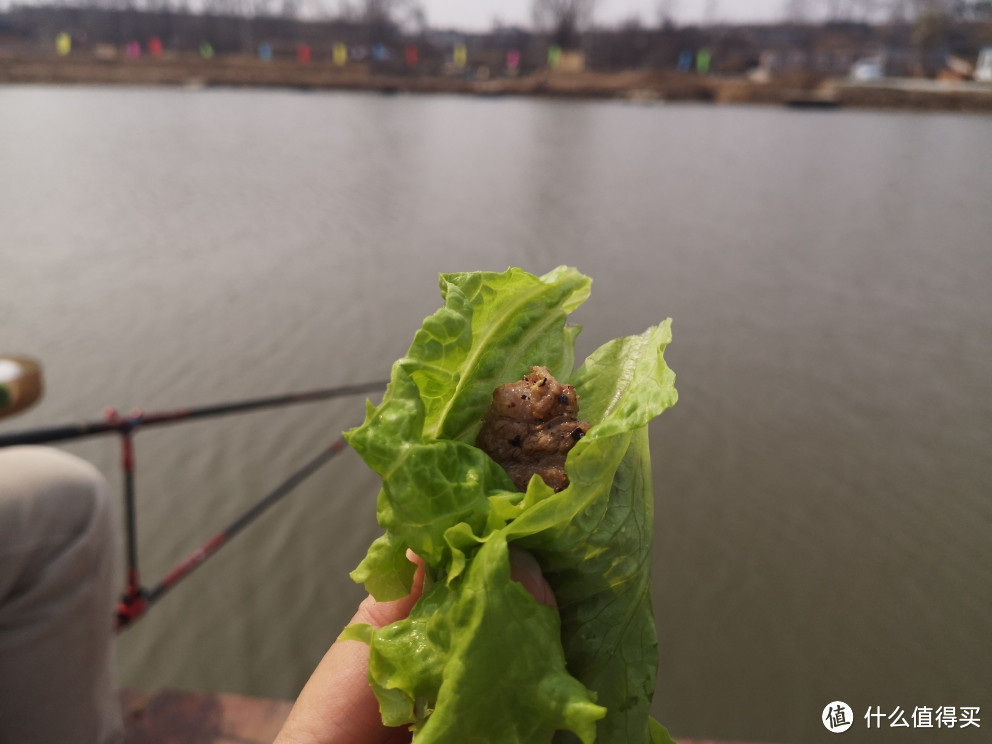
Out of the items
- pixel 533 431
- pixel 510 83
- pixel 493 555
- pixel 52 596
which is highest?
pixel 510 83

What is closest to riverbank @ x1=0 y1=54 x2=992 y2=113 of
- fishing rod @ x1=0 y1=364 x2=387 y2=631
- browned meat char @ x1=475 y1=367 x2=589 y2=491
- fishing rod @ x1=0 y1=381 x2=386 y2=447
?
fishing rod @ x1=0 y1=381 x2=386 y2=447

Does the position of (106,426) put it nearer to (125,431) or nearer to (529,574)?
(125,431)

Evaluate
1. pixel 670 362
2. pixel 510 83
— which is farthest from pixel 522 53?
pixel 670 362

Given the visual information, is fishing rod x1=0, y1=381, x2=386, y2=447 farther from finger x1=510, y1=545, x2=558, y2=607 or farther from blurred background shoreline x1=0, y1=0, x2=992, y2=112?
blurred background shoreline x1=0, y1=0, x2=992, y2=112

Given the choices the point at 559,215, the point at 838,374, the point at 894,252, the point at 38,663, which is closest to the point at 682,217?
the point at 559,215

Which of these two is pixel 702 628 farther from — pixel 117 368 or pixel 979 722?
pixel 117 368

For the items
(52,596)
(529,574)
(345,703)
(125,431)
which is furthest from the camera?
(125,431)
